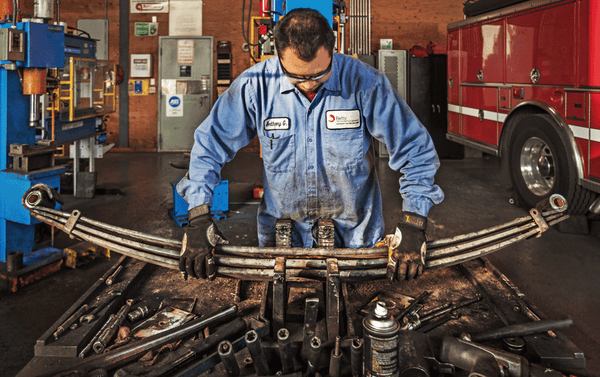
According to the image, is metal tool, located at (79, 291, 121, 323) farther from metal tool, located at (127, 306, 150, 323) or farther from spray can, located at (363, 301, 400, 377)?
spray can, located at (363, 301, 400, 377)

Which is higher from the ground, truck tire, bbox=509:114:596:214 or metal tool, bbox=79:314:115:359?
truck tire, bbox=509:114:596:214

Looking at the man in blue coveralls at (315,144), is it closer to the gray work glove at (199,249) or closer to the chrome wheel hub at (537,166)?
the gray work glove at (199,249)

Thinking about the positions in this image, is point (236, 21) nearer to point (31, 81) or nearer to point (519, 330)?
point (31, 81)

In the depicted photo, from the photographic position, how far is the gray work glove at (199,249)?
5.20 feet

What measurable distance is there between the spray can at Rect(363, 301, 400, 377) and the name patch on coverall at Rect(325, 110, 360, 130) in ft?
3.13

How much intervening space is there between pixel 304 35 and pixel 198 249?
2.70 ft

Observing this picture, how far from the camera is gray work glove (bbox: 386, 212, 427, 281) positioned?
153 cm

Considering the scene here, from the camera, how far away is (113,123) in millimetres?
8891

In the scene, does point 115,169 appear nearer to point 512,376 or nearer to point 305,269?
point 305,269

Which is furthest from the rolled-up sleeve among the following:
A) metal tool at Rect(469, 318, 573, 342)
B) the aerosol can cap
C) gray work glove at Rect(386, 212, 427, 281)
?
the aerosol can cap

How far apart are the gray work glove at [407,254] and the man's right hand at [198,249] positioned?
24.9 inches

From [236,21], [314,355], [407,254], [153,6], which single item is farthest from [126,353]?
[153,6]

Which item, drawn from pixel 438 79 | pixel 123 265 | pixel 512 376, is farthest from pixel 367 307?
pixel 438 79

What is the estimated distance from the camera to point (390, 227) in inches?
163
